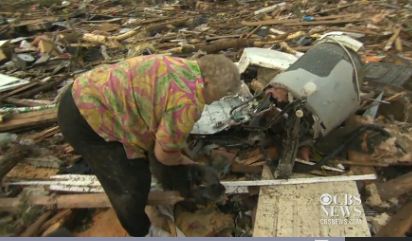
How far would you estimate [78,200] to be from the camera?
3619 millimetres

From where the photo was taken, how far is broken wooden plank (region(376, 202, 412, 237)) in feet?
10.6

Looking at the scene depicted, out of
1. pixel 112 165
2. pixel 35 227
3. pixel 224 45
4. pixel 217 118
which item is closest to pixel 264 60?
pixel 217 118

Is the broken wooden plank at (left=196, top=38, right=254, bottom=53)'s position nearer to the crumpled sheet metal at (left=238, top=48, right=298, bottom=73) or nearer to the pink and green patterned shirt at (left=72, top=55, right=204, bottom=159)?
the crumpled sheet metal at (left=238, top=48, right=298, bottom=73)

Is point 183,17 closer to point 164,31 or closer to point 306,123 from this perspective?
point 164,31

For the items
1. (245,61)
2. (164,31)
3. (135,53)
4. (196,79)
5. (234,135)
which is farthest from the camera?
(164,31)

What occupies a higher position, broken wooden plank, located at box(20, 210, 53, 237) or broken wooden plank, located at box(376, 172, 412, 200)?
broken wooden plank, located at box(376, 172, 412, 200)

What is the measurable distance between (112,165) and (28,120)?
2.29 meters

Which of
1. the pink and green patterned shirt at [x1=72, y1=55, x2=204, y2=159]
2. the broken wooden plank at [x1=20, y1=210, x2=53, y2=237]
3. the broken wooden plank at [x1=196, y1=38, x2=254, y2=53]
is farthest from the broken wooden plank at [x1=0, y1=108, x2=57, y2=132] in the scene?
the broken wooden plank at [x1=196, y1=38, x2=254, y2=53]

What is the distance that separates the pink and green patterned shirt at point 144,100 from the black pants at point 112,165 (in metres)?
0.11

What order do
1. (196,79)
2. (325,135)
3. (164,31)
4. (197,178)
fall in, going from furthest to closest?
(164,31)
(325,135)
(197,178)
(196,79)

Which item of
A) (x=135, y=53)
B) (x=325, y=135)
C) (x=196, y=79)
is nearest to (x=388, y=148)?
(x=325, y=135)

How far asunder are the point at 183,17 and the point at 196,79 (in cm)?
766

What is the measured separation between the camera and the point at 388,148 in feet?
13.4

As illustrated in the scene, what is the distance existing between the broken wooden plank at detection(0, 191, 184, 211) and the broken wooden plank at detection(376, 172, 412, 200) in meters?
1.76
